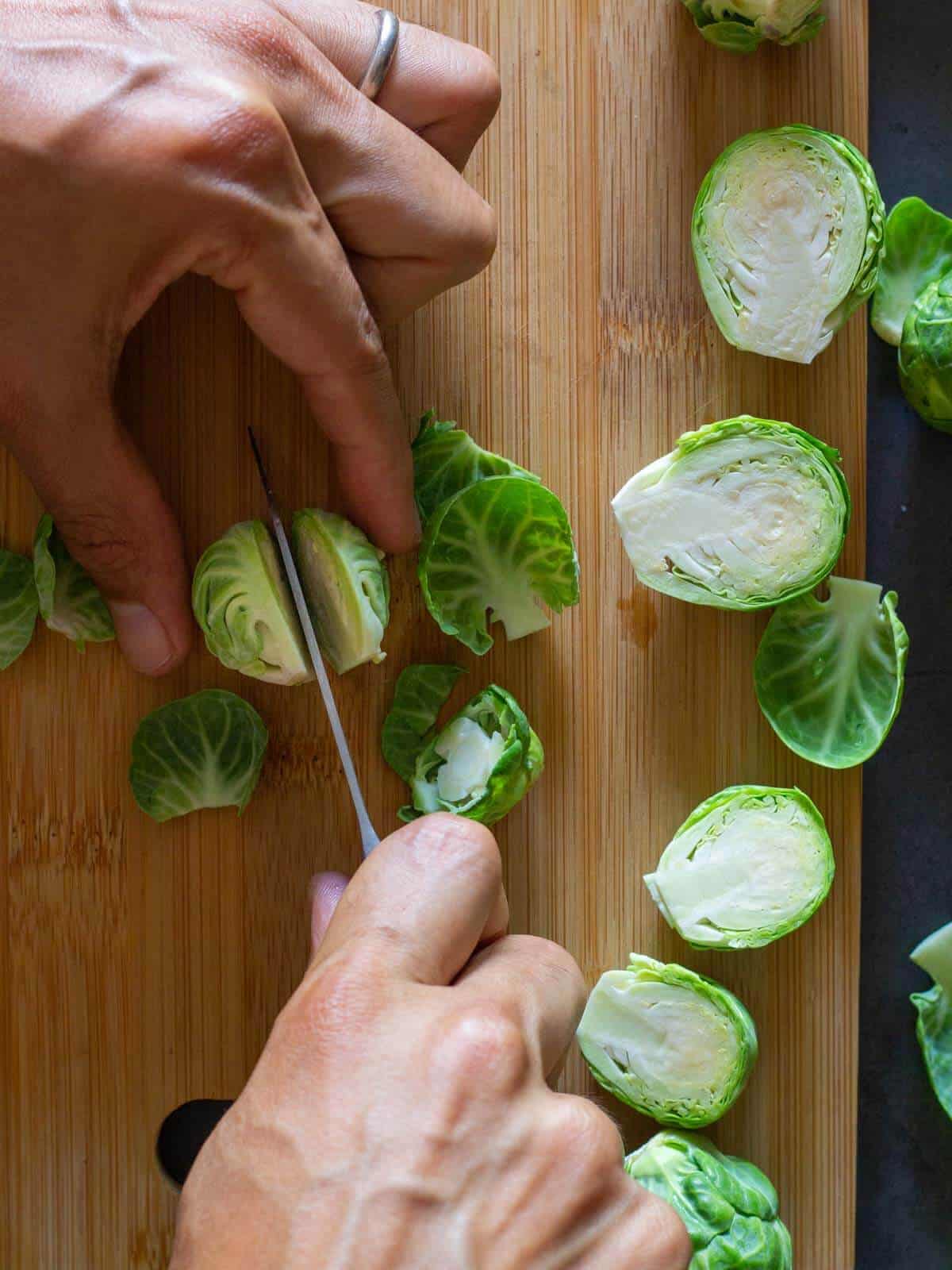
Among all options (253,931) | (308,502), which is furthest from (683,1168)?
(308,502)

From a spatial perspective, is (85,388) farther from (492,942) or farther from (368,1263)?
(368,1263)

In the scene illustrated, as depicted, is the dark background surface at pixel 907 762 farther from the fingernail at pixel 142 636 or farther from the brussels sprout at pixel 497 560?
the fingernail at pixel 142 636

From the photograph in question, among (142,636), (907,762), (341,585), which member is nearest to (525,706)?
(341,585)

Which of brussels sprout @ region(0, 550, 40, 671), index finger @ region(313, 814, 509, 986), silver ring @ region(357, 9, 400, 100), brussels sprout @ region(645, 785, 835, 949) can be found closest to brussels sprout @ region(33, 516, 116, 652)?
brussels sprout @ region(0, 550, 40, 671)

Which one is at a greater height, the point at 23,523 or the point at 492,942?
the point at 23,523

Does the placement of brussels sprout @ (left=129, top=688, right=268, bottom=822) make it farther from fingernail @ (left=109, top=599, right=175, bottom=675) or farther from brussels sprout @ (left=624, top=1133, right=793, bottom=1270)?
brussels sprout @ (left=624, top=1133, right=793, bottom=1270)

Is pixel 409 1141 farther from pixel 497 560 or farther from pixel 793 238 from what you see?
pixel 793 238
